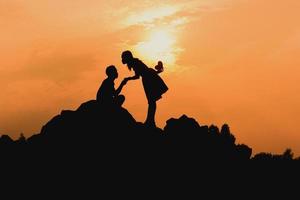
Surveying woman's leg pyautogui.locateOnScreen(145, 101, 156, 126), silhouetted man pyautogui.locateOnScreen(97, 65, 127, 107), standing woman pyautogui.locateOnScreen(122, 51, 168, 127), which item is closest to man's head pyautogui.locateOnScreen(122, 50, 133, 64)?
standing woman pyautogui.locateOnScreen(122, 51, 168, 127)

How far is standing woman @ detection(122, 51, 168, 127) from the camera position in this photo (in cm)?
3016

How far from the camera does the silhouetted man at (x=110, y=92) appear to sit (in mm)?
29141

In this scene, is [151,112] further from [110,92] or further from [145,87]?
[110,92]

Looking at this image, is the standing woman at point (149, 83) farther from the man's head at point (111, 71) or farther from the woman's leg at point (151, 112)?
the man's head at point (111, 71)

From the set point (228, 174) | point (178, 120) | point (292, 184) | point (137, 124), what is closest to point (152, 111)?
point (137, 124)

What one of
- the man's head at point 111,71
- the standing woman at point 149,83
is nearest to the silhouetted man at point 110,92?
the man's head at point 111,71

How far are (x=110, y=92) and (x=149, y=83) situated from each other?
6.84ft

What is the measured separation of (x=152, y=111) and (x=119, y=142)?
2186 millimetres

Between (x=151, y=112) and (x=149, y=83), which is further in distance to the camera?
(x=149, y=83)

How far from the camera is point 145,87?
3038 cm

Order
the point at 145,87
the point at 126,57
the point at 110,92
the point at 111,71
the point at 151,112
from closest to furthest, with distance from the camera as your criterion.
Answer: the point at 111,71 → the point at 110,92 → the point at 126,57 → the point at 151,112 → the point at 145,87

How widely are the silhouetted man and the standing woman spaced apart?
102 cm

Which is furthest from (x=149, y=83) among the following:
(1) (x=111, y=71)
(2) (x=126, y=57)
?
(1) (x=111, y=71)

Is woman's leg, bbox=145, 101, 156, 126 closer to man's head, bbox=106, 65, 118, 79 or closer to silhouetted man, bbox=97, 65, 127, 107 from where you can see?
silhouetted man, bbox=97, 65, 127, 107
